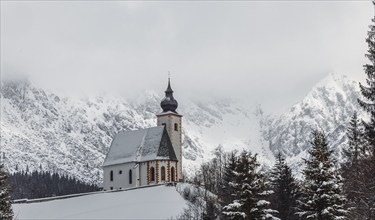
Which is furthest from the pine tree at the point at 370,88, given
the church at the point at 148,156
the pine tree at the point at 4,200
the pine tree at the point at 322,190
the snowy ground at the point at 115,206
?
the church at the point at 148,156

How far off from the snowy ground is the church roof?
1217 cm

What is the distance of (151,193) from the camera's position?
8688 cm

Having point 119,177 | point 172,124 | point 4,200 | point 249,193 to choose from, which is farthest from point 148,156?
point 249,193

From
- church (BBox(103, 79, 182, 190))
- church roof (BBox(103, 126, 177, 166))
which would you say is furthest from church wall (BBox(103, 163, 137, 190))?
church roof (BBox(103, 126, 177, 166))

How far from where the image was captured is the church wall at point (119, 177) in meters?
103

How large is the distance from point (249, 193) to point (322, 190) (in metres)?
4.69

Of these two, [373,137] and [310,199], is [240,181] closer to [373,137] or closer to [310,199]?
[310,199]

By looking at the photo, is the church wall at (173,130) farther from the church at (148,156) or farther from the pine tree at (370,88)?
the pine tree at (370,88)

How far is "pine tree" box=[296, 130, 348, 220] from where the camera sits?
4028 cm

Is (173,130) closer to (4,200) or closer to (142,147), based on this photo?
(142,147)

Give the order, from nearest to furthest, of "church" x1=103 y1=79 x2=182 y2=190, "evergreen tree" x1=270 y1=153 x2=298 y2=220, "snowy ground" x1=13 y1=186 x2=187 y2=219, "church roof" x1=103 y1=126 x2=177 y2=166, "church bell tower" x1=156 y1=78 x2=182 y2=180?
"evergreen tree" x1=270 y1=153 x2=298 y2=220, "snowy ground" x1=13 y1=186 x2=187 y2=219, "church" x1=103 y1=79 x2=182 y2=190, "church roof" x1=103 y1=126 x2=177 y2=166, "church bell tower" x1=156 y1=78 x2=182 y2=180

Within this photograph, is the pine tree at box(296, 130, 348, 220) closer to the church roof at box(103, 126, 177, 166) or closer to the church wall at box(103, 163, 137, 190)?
the church roof at box(103, 126, 177, 166)

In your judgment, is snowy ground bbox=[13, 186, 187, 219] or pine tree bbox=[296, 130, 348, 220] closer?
pine tree bbox=[296, 130, 348, 220]

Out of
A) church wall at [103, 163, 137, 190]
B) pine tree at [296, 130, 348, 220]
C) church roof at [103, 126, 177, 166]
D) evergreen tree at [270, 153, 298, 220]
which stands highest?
church roof at [103, 126, 177, 166]
